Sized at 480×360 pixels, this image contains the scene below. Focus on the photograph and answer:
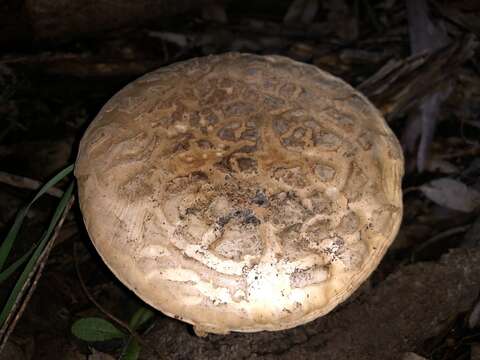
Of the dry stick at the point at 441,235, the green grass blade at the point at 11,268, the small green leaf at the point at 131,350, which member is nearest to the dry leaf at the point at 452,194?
the dry stick at the point at 441,235

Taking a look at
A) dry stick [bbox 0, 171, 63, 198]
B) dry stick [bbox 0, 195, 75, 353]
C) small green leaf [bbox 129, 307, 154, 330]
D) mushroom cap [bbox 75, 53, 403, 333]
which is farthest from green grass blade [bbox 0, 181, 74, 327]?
small green leaf [bbox 129, 307, 154, 330]

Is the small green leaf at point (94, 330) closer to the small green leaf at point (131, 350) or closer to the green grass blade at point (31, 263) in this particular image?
the small green leaf at point (131, 350)

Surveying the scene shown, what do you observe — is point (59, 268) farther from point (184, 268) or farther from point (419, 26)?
point (419, 26)

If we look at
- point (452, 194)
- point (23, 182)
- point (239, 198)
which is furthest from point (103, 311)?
point (452, 194)

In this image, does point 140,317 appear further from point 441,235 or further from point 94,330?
point 441,235

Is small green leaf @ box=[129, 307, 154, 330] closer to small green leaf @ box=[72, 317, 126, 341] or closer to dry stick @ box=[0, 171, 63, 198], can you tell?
small green leaf @ box=[72, 317, 126, 341]
